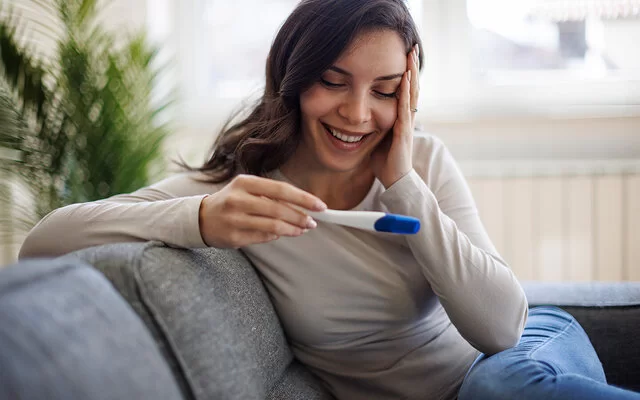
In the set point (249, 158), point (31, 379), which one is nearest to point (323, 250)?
point (249, 158)

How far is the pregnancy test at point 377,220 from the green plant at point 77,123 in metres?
1.37

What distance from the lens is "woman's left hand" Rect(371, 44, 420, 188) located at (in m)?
1.22

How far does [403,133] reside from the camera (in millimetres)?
1245

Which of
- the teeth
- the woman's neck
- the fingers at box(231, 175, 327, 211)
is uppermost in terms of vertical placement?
the fingers at box(231, 175, 327, 211)

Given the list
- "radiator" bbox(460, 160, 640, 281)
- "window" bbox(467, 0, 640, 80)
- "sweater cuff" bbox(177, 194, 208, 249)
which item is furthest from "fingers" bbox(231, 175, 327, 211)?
"window" bbox(467, 0, 640, 80)

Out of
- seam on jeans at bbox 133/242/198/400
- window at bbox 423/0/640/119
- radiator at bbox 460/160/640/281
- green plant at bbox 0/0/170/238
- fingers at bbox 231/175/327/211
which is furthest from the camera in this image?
window at bbox 423/0/640/119

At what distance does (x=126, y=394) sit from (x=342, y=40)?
77 cm

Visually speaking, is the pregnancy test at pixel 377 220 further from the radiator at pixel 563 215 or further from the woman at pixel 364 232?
the radiator at pixel 563 215

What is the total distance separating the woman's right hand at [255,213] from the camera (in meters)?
0.88

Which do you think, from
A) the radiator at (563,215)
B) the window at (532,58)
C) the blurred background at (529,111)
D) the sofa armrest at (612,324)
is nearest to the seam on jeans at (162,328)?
the sofa armrest at (612,324)

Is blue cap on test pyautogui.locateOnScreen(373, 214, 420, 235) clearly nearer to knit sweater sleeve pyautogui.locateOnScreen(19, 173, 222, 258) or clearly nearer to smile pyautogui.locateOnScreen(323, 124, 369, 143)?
knit sweater sleeve pyautogui.locateOnScreen(19, 173, 222, 258)

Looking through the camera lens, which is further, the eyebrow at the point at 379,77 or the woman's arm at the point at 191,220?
the eyebrow at the point at 379,77

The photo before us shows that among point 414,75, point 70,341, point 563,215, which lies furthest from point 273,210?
point 563,215

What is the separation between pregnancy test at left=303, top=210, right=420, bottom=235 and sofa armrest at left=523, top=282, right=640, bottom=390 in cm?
75
